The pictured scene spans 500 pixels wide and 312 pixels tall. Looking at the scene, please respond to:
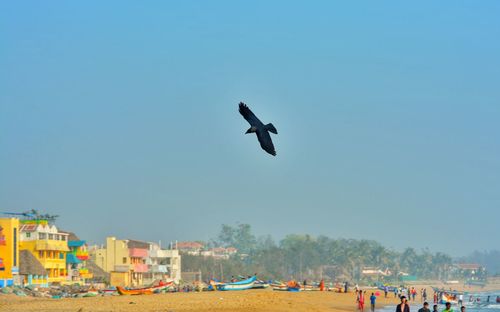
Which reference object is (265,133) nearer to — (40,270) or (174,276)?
(40,270)

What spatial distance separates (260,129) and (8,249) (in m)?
66.8

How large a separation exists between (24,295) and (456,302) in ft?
150

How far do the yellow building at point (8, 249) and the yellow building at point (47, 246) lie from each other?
8335 mm

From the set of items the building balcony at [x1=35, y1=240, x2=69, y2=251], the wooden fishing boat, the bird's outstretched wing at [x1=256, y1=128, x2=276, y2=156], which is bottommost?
the wooden fishing boat

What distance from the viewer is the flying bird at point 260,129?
2139cm

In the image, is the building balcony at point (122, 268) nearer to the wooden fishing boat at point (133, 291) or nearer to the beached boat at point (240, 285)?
the beached boat at point (240, 285)

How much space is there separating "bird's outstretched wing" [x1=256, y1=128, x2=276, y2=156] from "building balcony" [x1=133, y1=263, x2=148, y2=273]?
103421 millimetres

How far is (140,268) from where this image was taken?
126 metres

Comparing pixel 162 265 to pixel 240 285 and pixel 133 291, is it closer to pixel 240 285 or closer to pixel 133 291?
pixel 240 285

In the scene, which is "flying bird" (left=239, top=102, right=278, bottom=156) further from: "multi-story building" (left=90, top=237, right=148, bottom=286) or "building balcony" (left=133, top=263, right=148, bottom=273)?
"building balcony" (left=133, top=263, right=148, bottom=273)

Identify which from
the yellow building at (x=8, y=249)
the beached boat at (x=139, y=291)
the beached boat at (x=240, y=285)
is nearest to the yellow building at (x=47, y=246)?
the yellow building at (x=8, y=249)

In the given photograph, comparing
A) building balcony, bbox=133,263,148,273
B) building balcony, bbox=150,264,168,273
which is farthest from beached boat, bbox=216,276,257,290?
building balcony, bbox=150,264,168,273

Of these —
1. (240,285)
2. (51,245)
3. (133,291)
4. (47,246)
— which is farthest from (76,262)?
(133,291)

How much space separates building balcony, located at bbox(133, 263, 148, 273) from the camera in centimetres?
12376
